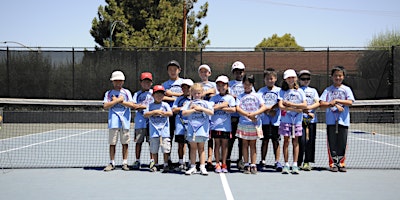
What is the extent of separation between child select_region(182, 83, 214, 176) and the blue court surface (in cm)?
34

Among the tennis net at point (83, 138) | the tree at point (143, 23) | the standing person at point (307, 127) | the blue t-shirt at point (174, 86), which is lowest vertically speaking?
the tennis net at point (83, 138)

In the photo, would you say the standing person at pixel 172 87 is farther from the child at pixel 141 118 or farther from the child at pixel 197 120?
the child at pixel 197 120

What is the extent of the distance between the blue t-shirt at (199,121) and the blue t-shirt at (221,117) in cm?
14

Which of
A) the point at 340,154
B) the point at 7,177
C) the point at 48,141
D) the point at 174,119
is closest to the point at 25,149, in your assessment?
the point at 48,141

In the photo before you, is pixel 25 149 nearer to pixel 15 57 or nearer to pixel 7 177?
pixel 7 177

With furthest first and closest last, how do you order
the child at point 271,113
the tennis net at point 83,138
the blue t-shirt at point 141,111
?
the tennis net at point 83,138 < the blue t-shirt at point 141,111 < the child at point 271,113

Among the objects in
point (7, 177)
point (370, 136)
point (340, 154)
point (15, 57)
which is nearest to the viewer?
point (7, 177)

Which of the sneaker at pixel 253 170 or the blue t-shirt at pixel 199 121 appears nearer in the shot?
the blue t-shirt at pixel 199 121

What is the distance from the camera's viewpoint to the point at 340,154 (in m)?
7.19

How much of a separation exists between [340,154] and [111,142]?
11.7 feet

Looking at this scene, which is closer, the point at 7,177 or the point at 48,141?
the point at 7,177

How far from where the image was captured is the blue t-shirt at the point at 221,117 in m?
6.93

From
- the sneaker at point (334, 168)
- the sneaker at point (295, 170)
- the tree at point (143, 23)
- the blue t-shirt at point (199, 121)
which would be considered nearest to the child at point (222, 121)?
the blue t-shirt at point (199, 121)

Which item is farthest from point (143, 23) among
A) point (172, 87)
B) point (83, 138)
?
point (172, 87)
